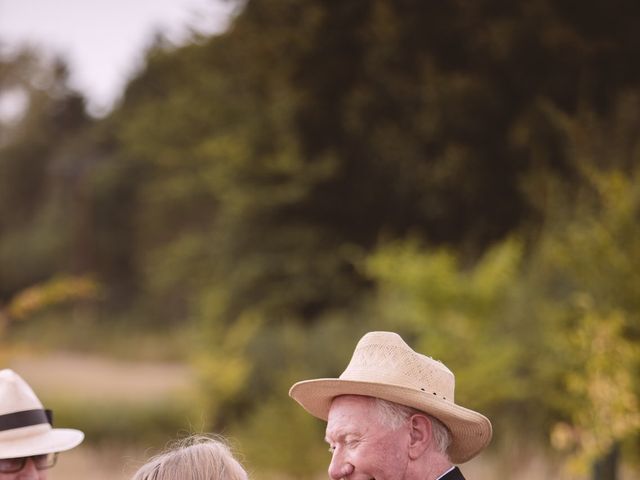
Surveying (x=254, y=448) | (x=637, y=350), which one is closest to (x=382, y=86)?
(x=254, y=448)

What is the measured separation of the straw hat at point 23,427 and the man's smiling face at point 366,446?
113cm

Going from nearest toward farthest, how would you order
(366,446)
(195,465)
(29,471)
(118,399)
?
(195,465) → (366,446) → (29,471) → (118,399)

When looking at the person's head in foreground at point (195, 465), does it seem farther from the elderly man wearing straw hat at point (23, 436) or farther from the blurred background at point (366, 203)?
the blurred background at point (366, 203)

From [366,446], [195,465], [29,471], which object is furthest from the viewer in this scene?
[29,471]

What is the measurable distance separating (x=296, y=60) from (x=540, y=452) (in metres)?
9.12

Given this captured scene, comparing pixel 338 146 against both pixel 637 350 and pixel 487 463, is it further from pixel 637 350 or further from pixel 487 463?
pixel 637 350

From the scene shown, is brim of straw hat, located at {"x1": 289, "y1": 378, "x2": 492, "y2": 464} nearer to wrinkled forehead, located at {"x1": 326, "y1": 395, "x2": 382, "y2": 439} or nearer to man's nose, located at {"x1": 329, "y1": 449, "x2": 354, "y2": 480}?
wrinkled forehead, located at {"x1": 326, "y1": 395, "x2": 382, "y2": 439}

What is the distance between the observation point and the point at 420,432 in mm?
3105

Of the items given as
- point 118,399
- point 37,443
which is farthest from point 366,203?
point 37,443

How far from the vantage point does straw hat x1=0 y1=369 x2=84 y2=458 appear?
11.5 feet

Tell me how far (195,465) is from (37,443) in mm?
1282

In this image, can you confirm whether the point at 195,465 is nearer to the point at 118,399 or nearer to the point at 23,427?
the point at 23,427

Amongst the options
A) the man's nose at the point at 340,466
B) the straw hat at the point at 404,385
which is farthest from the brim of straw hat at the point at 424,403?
the man's nose at the point at 340,466

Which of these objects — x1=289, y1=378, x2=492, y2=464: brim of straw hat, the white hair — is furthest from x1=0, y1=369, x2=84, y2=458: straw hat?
the white hair
